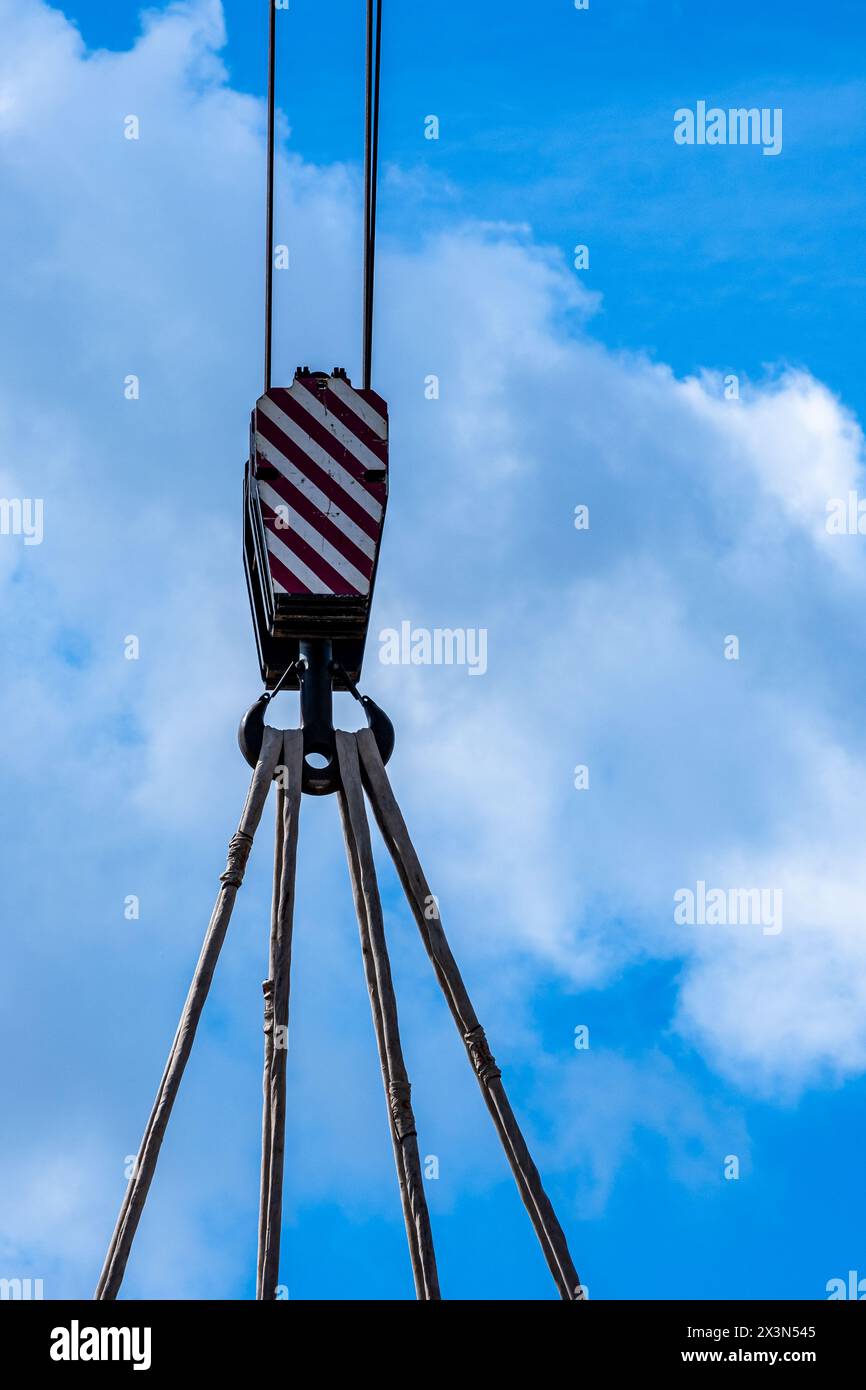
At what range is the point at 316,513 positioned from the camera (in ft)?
39.5

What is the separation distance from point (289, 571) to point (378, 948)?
6.63 feet

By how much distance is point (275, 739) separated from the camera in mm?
11773

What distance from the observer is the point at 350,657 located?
12.2 metres

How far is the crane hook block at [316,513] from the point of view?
470 inches

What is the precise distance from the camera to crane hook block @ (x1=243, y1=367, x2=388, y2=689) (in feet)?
39.1

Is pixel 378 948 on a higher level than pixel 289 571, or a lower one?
lower
